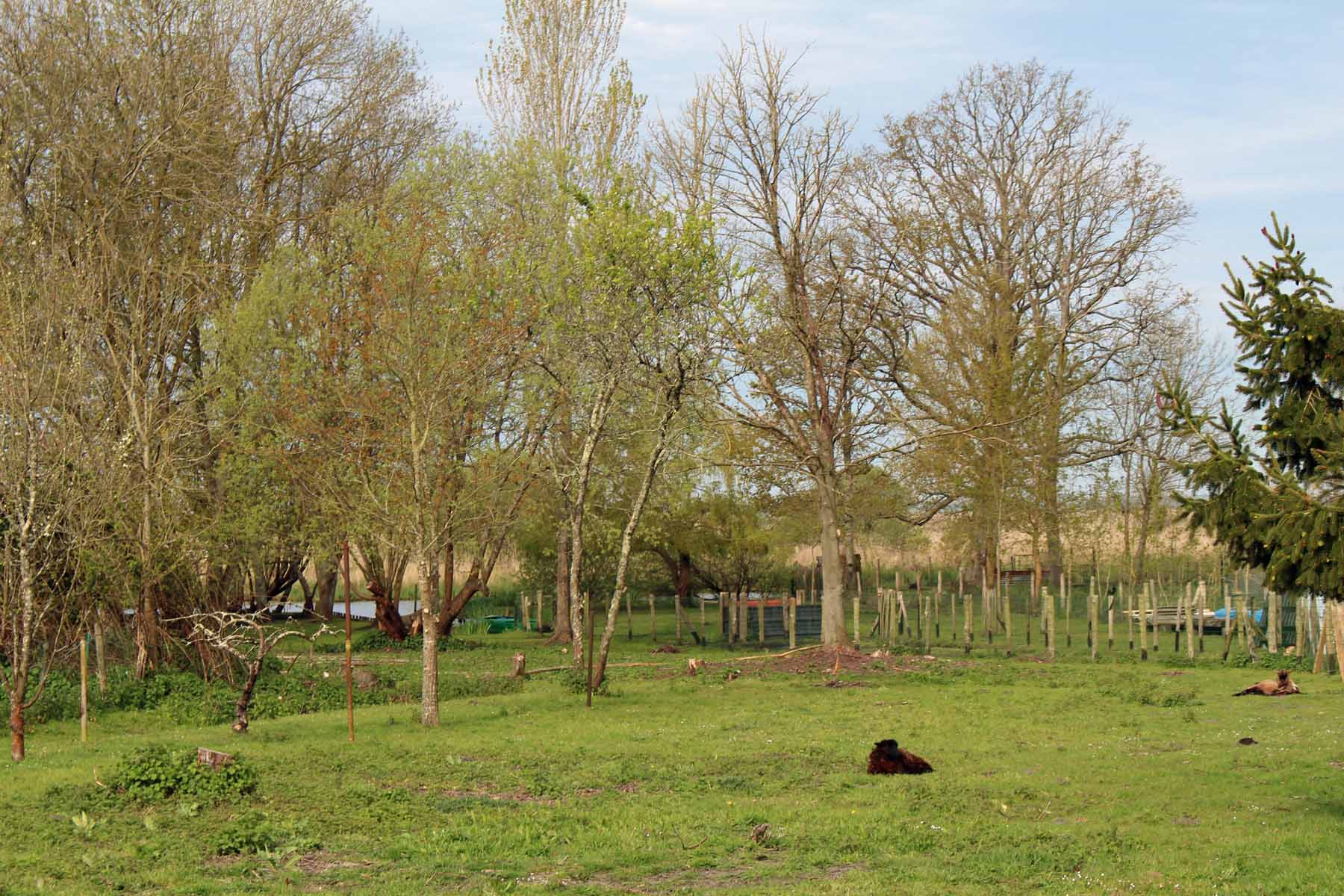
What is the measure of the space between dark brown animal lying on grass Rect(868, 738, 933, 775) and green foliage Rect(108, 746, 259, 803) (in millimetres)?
6265

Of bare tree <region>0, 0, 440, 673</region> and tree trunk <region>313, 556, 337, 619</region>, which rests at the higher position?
bare tree <region>0, 0, 440, 673</region>

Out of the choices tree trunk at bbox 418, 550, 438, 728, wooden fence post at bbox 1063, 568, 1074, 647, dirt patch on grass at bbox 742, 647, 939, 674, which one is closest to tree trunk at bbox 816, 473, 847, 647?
dirt patch on grass at bbox 742, 647, 939, 674

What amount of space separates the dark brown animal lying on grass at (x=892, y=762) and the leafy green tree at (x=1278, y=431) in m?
4.14

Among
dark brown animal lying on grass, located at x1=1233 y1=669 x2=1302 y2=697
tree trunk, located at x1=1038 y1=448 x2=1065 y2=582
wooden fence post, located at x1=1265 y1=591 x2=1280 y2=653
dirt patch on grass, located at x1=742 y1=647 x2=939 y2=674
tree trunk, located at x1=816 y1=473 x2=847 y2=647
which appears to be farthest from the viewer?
tree trunk, located at x1=1038 y1=448 x2=1065 y2=582

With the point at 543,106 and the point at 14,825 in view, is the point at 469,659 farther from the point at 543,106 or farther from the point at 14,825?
the point at 14,825

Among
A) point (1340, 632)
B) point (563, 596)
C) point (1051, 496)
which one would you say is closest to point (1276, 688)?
point (1340, 632)

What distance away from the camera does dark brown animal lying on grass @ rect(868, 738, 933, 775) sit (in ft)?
42.8

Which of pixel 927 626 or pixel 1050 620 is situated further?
pixel 927 626

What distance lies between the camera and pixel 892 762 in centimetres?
1305

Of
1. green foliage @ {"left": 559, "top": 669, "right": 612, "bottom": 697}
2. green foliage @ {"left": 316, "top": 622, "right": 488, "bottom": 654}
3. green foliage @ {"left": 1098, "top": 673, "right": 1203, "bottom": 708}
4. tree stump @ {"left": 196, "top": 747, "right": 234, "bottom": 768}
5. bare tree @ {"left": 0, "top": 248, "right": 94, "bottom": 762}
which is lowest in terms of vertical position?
green foliage @ {"left": 316, "top": 622, "right": 488, "bottom": 654}

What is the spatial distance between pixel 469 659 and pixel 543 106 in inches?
613

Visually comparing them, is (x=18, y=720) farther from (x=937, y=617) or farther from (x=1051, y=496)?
(x=1051, y=496)

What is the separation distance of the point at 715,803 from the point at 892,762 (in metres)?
2.42

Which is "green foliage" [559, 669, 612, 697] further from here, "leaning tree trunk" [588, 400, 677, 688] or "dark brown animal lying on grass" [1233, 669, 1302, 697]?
"dark brown animal lying on grass" [1233, 669, 1302, 697]
